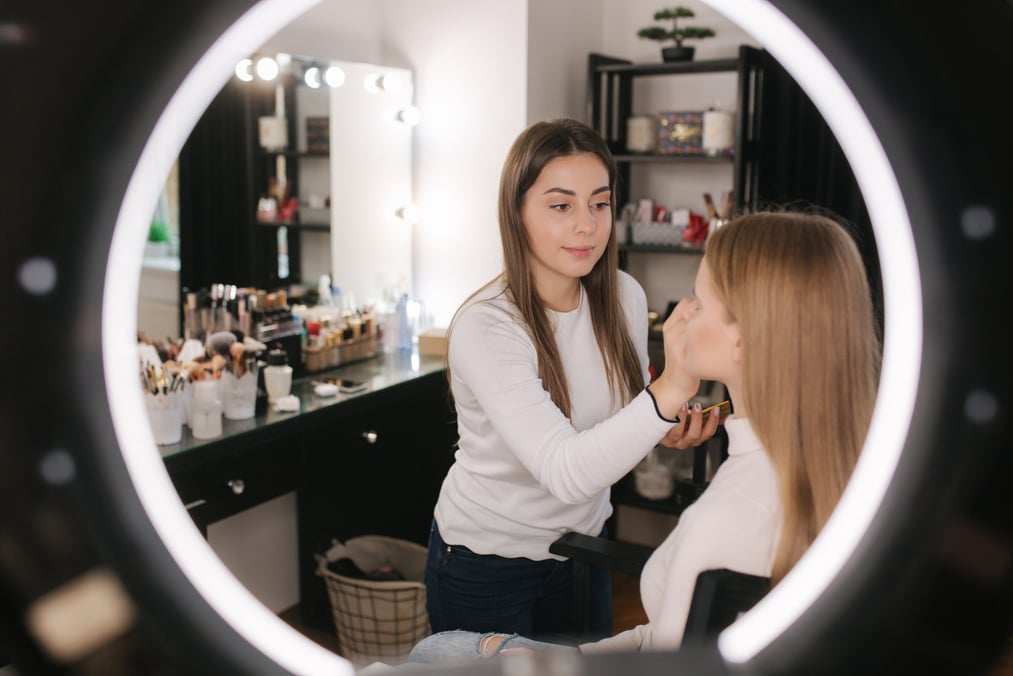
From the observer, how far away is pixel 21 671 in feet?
2.97

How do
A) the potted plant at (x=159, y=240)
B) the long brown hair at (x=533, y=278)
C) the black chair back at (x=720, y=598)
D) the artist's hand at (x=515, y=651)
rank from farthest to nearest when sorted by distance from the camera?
the potted plant at (x=159, y=240) < the long brown hair at (x=533, y=278) < the artist's hand at (x=515, y=651) < the black chair back at (x=720, y=598)

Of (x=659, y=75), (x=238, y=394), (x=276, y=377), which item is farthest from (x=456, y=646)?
(x=659, y=75)

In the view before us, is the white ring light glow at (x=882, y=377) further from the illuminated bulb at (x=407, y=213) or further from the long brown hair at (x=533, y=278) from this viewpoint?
the illuminated bulb at (x=407, y=213)

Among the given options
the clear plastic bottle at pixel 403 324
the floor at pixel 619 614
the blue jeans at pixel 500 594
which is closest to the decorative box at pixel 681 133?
the clear plastic bottle at pixel 403 324

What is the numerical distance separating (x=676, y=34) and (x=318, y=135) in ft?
3.70

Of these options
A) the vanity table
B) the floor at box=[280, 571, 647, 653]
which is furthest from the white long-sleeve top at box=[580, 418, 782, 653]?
the floor at box=[280, 571, 647, 653]

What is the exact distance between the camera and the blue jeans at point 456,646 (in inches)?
49.9

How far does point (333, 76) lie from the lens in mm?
2850

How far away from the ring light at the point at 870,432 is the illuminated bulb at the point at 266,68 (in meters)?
1.81

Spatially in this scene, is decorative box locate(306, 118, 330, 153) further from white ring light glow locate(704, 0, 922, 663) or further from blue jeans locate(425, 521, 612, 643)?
white ring light glow locate(704, 0, 922, 663)

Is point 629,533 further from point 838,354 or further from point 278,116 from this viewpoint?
point 838,354

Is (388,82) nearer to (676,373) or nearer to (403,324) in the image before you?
(403,324)

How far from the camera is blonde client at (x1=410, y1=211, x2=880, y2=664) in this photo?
95 centimetres

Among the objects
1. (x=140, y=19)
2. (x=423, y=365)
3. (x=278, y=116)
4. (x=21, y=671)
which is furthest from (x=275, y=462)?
(x=140, y=19)
